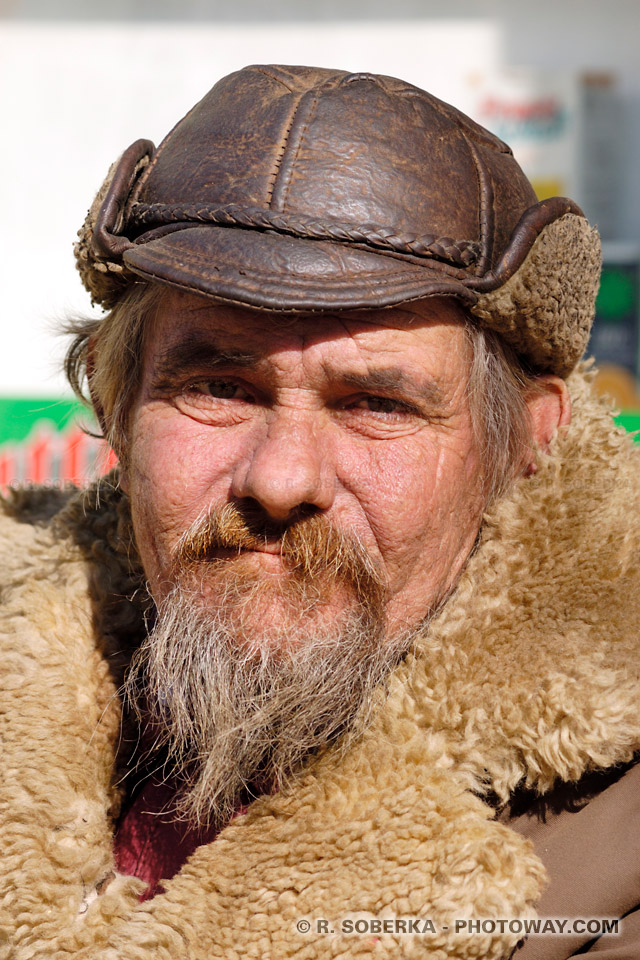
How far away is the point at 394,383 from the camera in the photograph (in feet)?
5.68

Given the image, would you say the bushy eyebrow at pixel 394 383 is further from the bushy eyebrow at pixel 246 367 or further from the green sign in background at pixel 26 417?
the green sign in background at pixel 26 417

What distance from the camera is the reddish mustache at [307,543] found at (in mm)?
1686

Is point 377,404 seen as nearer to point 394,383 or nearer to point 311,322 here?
point 394,383

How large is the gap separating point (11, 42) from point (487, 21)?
3.02 m

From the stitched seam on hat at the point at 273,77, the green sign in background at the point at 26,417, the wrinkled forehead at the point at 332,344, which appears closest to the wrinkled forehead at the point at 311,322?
the wrinkled forehead at the point at 332,344

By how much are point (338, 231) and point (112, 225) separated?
1.65ft

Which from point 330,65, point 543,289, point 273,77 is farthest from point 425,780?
point 330,65

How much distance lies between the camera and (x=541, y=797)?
1.54m

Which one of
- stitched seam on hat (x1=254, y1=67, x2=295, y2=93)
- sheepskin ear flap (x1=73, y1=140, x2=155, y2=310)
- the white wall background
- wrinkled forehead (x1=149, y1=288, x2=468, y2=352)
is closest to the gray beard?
wrinkled forehead (x1=149, y1=288, x2=468, y2=352)

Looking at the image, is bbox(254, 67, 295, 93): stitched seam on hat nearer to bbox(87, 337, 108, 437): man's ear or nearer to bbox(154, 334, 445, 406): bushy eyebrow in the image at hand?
bbox(154, 334, 445, 406): bushy eyebrow

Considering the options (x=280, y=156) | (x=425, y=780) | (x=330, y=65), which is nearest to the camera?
(x=425, y=780)

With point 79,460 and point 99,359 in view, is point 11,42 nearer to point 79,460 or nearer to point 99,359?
point 79,460

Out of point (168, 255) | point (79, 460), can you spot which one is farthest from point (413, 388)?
point (79, 460)

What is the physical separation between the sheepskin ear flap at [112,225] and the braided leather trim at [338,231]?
20cm
